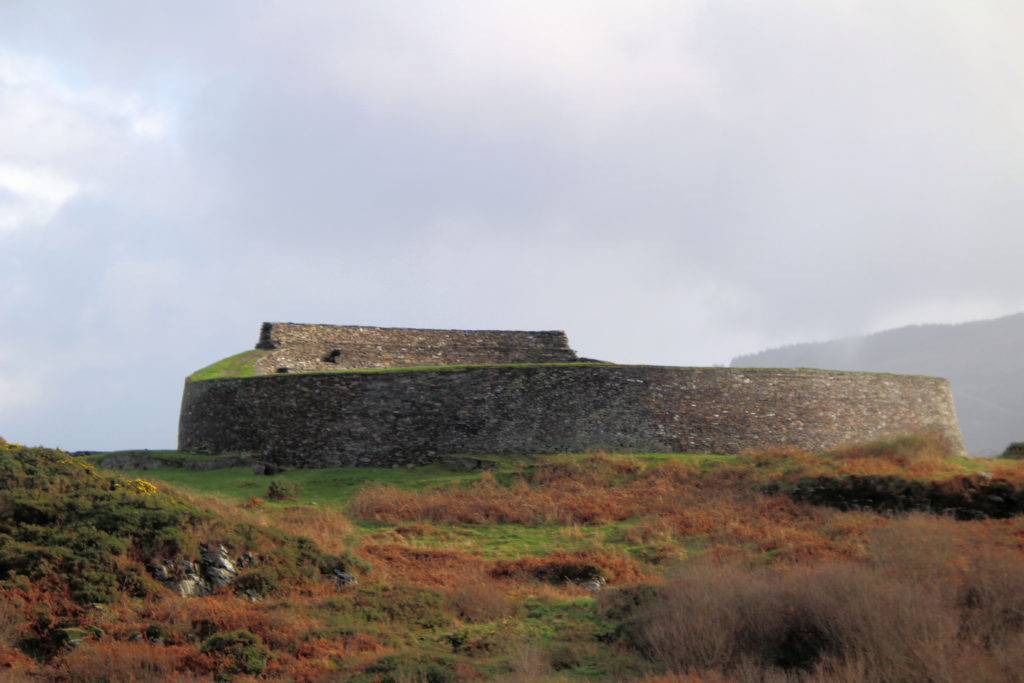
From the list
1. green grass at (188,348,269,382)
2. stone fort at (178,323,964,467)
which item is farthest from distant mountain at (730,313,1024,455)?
green grass at (188,348,269,382)

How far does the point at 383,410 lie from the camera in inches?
1060

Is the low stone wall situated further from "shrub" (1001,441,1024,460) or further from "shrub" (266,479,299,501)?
"shrub" (1001,441,1024,460)

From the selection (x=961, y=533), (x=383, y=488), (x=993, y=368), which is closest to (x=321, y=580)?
(x=383, y=488)

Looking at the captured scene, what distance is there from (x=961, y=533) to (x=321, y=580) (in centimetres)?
1095

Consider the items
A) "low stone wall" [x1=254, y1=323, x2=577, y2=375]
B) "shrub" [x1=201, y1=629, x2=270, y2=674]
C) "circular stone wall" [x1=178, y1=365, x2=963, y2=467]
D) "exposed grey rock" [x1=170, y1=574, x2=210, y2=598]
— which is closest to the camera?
"shrub" [x1=201, y1=629, x2=270, y2=674]

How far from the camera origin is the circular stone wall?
85.0ft

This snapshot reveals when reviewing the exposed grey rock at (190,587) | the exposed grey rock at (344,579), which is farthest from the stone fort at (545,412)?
the exposed grey rock at (190,587)

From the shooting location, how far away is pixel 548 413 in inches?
1025

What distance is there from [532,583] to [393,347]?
96.4 ft

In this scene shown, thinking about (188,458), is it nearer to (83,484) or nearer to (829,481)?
(83,484)

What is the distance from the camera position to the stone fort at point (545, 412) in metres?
25.9

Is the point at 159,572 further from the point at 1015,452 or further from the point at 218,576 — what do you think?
the point at 1015,452

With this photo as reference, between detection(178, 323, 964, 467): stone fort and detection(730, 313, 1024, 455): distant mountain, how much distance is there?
10419cm

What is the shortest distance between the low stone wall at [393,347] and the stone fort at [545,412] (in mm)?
9756
